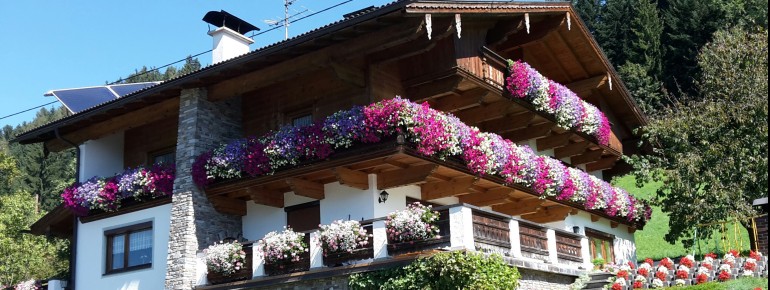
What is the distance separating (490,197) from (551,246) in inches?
69.5

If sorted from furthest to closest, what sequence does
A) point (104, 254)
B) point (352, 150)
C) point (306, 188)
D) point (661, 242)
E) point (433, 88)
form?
point (661, 242) < point (104, 254) < point (306, 188) < point (433, 88) < point (352, 150)

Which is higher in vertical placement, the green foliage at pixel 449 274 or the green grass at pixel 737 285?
the green foliage at pixel 449 274

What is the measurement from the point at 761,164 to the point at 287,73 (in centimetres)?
1304

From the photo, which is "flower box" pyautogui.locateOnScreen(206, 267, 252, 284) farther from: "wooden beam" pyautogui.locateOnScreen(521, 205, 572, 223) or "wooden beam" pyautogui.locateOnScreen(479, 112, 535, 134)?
"wooden beam" pyautogui.locateOnScreen(521, 205, 572, 223)

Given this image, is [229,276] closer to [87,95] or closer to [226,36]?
[226,36]

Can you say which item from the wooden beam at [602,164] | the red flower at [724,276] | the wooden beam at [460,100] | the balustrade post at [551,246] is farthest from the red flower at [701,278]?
the wooden beam at [602,164]

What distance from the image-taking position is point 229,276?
18.2m

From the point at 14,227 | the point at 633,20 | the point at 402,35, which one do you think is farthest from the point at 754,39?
the point at 633,20

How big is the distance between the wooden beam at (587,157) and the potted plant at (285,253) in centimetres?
1078

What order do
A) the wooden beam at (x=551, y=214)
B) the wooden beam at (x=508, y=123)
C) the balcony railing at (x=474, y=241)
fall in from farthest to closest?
the wooden beam at (x=551, y=214)
the wooden beam at (x=508, y=123)
the balcony railing at (x=474, y=241)

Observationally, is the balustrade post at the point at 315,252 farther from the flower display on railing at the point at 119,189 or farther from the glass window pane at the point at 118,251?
the glass window pane at the point at 118,251

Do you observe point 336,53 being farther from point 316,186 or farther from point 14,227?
point 14,227

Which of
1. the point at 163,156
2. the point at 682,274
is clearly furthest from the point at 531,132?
the point at 163,156

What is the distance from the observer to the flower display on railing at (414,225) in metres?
15.5
